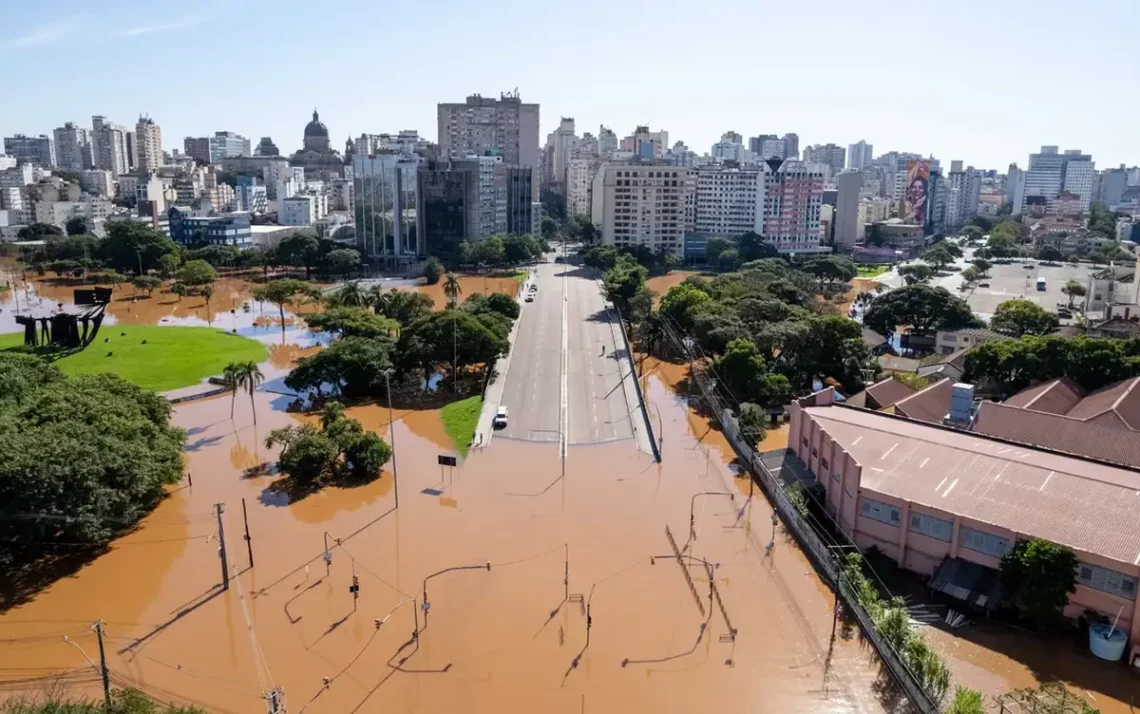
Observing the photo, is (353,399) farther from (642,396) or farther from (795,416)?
(795,416)

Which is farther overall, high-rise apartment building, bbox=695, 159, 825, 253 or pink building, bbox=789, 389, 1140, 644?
high-rise apartment building, bbox=695, 159, 825, 253

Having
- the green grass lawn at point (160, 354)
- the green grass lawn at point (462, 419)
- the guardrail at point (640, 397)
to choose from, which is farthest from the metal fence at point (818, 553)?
the green grass lawn at point (160, 354)

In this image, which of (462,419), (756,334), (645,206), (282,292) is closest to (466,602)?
(462,419)

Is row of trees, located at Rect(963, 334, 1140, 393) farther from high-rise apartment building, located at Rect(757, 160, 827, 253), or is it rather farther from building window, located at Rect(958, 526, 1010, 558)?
high-rise apartment building, located at Rect(757, 160, 827, 253)

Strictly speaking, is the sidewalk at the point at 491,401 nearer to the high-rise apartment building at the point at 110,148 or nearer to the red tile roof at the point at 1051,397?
the red tile roof at the point at 1051,397

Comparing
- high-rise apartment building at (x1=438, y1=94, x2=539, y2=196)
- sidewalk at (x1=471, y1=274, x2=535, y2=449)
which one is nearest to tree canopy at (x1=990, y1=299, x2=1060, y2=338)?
sidewalk at (x1=471, y1=274, x2=535, y2=449)

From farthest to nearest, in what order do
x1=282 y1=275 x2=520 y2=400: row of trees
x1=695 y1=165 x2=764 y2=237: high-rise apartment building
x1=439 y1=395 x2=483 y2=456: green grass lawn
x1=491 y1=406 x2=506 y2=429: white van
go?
x1=695 y1=165 x2=764 y2=237: high-rise apartment building, x1=282 y1=275 x2=520 y2=400: row of trees, x1=491 y1=406 x2=506 y2=429: white van, x1=439 y1=395 x2=483 y2=456: green grass lawn

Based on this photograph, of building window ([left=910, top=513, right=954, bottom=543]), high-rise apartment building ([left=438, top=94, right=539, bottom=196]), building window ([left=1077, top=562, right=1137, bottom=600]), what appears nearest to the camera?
building window ([left=1077, top=562, right=1137, bottom=600])

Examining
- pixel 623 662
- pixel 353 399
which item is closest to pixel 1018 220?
pixel 353 399
